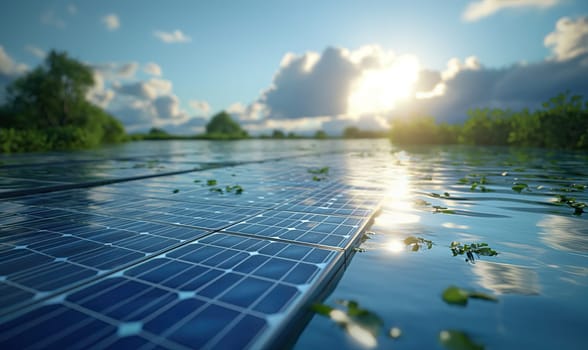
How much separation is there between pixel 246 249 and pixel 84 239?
158 centimetres

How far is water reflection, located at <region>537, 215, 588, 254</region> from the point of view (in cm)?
267

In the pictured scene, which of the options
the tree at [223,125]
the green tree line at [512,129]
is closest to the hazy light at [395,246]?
the green tree line at [512,129]

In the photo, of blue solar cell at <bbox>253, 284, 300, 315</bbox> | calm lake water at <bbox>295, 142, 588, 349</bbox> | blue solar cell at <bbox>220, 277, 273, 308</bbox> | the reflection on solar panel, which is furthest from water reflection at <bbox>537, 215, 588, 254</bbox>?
blue solar cell at <bbox>220, 277, 273, 308</bbox>

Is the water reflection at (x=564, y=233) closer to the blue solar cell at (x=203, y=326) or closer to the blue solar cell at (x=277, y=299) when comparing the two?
the blue solar cell at (x=277, y=299)

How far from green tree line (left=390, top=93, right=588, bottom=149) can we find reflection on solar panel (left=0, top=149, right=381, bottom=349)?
20563mm

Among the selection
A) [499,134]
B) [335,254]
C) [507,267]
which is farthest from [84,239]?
[499,134]

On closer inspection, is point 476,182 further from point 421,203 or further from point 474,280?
point 474,280

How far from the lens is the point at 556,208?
407 centimetres

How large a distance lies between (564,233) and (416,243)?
5.42 feet

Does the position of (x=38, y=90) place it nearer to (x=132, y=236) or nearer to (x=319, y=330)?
(x=132, y=236)

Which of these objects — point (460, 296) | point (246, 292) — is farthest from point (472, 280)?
point (246, 292)

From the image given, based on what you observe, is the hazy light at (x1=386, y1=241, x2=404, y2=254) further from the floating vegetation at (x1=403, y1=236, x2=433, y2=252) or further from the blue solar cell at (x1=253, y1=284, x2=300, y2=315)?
the blue solar cell at (x1=253, y1=284, x2=300, y2=315)

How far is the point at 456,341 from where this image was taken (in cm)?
141

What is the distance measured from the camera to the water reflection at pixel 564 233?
267cm
